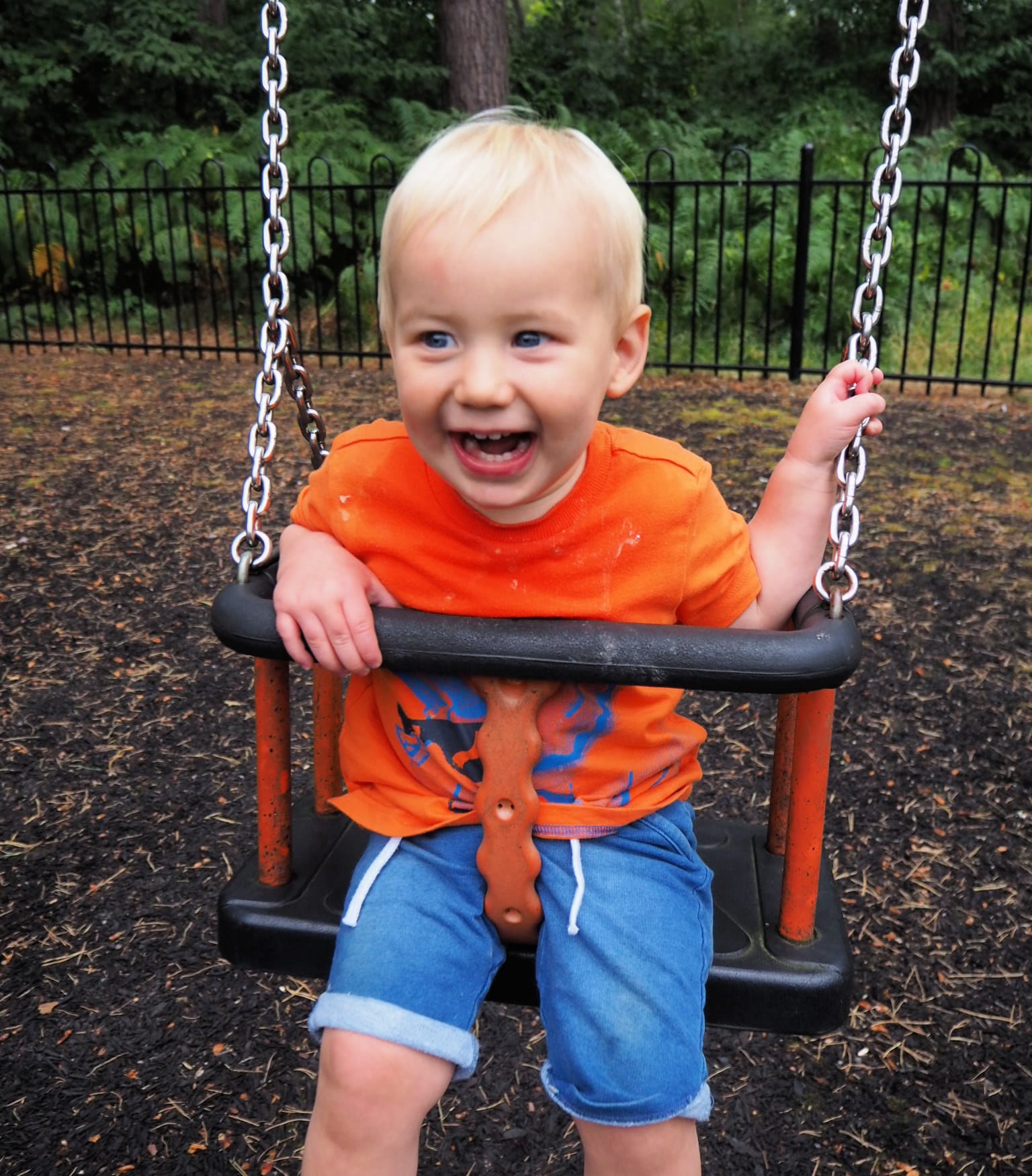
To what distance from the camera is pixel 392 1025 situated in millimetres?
1323

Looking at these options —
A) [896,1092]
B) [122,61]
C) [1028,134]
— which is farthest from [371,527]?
[1028,134]

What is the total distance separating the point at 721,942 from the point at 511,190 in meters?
0.97

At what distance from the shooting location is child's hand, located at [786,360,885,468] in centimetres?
144

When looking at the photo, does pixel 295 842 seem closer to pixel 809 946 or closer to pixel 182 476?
pixel 809 946

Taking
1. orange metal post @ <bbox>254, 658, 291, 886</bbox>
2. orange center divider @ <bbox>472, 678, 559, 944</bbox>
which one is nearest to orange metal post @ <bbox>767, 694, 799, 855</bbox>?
orange center divider @ <bbox>472, 678, 559, 944</bbox>

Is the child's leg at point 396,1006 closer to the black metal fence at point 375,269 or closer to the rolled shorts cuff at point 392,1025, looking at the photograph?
the rolled shorts cuff at point 392,1025

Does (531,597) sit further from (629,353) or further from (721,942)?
(721,942)

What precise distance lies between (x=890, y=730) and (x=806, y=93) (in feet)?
40.7

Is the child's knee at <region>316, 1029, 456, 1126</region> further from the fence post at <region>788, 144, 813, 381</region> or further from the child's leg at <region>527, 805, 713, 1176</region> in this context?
the fence post at <region>788, 144, 813, 381</region>

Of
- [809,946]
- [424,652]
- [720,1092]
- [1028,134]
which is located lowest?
[720,1092]

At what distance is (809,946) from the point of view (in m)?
1.47

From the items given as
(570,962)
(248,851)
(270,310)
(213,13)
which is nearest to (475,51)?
(213,13)

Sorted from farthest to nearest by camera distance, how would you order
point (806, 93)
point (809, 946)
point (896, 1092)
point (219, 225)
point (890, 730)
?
point (806, 93) → point (219, 225) → point (890, 730) → point (896, 1092) → point (809, 946)

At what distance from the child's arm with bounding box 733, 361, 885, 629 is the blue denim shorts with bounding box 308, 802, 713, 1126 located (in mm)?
325
